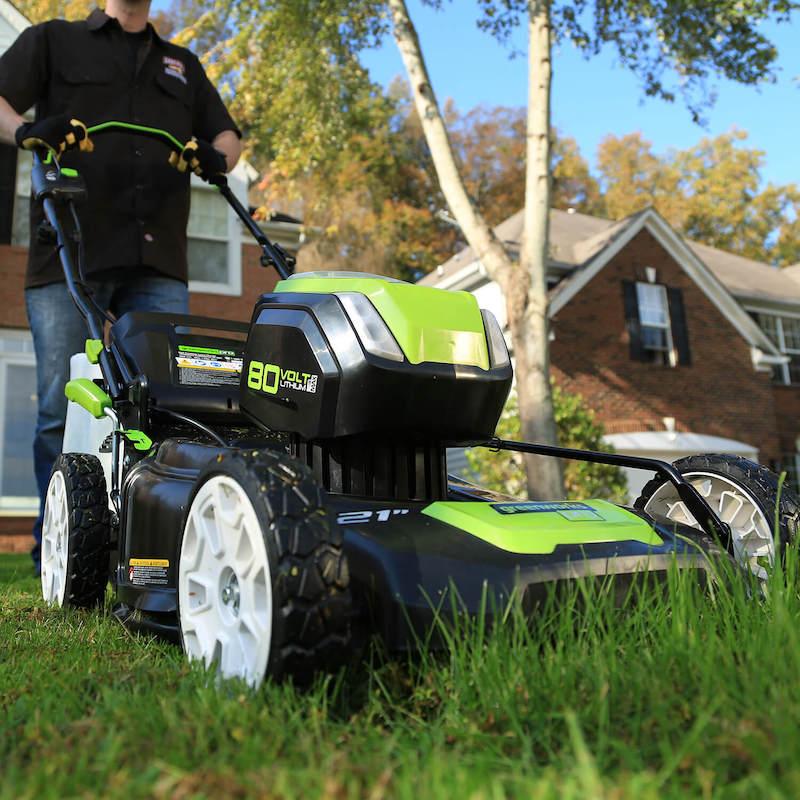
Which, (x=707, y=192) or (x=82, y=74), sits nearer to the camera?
(x=82, y=74)

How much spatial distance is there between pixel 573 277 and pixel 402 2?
6.95 metres

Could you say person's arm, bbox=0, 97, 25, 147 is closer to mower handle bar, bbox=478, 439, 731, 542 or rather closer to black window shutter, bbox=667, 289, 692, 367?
mower handle bar, bbox=478, 439, 731, 542

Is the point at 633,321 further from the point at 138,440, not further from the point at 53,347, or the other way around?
the point at 138,440

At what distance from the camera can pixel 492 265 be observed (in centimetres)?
824

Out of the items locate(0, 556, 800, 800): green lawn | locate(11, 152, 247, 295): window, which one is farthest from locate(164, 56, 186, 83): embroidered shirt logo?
locate(11, 152, 247, 295): window

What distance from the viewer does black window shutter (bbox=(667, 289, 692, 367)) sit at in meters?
16.0

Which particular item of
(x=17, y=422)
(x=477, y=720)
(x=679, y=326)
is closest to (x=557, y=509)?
(x=477, y=720)

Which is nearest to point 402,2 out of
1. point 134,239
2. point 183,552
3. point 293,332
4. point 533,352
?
point 533,352

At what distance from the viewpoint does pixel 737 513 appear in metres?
2.49

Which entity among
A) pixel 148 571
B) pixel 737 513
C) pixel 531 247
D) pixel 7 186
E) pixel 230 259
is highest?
pixel 7 186

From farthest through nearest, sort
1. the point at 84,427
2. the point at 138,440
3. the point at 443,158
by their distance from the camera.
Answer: the point at 443,158 < the point at 84,427 < the point at 138,440

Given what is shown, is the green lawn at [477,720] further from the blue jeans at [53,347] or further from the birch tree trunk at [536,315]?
the birch tree trunk at [536,315]

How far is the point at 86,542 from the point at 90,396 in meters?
0.47

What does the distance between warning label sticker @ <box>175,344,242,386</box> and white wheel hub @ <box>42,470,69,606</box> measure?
20.8 inches
